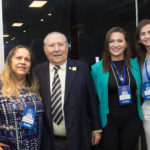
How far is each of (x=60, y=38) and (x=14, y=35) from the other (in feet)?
3.00

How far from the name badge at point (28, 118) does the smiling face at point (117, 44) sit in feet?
3.79

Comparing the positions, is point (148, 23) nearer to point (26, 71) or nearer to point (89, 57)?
point (89, 57)

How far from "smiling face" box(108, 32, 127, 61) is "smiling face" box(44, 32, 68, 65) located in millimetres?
556

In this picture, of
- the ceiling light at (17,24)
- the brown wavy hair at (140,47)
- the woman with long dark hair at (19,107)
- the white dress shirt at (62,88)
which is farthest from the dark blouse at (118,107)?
the ceiling light at (17,24)

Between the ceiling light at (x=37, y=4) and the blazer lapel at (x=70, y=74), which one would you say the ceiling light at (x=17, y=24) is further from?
the blazer lapel at (x=70, y=74)

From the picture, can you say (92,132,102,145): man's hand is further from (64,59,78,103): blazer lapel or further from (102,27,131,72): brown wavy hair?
Answer: (102,27,131,72): brown wavy hair

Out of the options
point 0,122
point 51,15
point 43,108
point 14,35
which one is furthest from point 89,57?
point 0,122

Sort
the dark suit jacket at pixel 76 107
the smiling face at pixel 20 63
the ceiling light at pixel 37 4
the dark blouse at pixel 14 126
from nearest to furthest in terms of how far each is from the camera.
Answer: the dark blouse at pixel 14 126
the smiling face at pixel 20 63
the dark suit jacket at pixel 76 107
the ceiling light at pixel 37 4

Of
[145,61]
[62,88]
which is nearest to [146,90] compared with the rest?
[145,61]

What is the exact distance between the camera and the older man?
8.34 ft

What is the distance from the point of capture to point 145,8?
409cm

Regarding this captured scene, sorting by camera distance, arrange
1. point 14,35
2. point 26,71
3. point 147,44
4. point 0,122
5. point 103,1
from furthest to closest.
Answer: point 103,1
point 14,35
point 147,44
point 26,71
point 0,122

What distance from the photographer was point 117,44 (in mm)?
2867

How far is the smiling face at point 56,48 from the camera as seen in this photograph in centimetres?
265
